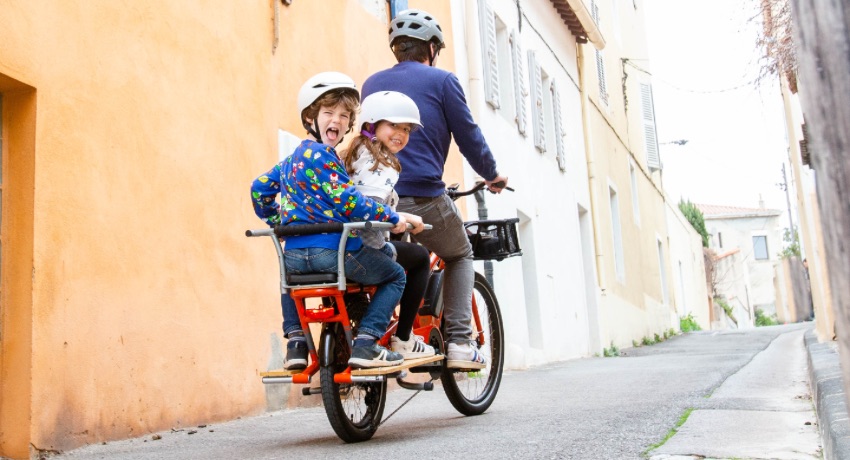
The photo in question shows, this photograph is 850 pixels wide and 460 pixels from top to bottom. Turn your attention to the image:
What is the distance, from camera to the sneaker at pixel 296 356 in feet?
13.4

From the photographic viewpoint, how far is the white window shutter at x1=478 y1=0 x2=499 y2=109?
455 inches

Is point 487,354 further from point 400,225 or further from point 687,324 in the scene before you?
point 687,324

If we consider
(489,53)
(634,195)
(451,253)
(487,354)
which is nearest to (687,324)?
(634,195)

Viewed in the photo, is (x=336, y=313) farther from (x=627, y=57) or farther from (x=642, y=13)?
(x=642, y=13)

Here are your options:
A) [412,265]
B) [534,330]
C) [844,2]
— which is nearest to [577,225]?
[534,330]

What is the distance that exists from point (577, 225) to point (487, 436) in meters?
12.1

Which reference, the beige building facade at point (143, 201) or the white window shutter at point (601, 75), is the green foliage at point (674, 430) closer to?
the beige building facade at point (143, 201)

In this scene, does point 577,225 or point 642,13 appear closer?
point 577,225

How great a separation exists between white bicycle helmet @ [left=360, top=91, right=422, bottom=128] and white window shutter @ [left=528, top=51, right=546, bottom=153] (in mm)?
9857

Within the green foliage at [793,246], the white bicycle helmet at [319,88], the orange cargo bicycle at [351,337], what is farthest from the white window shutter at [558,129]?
the green foliage at [793,246]

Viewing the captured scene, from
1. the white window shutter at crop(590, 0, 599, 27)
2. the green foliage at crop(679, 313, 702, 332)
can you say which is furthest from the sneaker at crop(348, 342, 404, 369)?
the green foliage at crop(679, 313, 702, 332)

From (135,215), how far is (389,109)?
1.67 metres

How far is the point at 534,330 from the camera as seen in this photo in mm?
13039

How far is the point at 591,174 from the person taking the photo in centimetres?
1766
